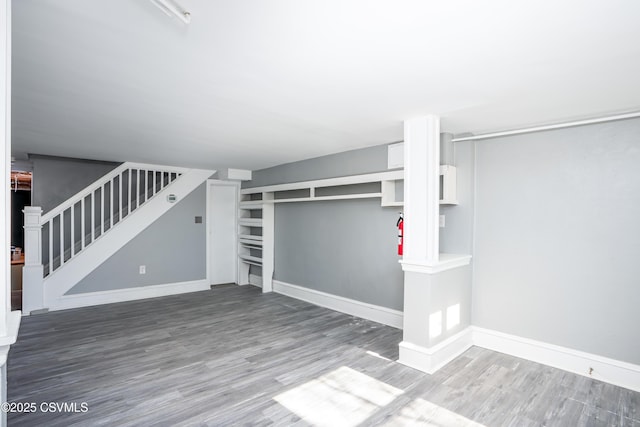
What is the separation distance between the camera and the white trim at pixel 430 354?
9.19 ft

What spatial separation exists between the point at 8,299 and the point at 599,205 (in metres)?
3.79

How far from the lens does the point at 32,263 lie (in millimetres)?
4328

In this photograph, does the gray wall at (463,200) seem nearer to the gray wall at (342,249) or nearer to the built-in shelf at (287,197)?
the built-in shelf at (287,197)

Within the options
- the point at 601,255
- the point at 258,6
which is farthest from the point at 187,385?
the point at 601,255

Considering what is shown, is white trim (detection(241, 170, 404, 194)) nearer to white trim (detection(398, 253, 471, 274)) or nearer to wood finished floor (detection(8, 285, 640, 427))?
white trim (detection(398, 253, 471, 274))

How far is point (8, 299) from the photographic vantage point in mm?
1177

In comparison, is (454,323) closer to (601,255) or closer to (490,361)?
(490,361)

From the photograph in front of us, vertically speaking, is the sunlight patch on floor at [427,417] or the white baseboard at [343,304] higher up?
the white baseboard at [343,304]

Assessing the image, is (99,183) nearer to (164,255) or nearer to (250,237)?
(164,255)

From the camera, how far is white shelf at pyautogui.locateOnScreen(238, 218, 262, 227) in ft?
19.0

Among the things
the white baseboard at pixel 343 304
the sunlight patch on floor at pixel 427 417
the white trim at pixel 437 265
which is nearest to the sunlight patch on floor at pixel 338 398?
the sunlight patch on floor at pixel 427 417

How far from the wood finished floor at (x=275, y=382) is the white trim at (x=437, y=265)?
2.76 ft

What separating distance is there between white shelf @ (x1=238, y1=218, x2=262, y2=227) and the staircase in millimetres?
994

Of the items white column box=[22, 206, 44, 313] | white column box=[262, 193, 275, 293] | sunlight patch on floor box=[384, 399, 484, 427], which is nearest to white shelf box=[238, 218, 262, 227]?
white column box=[262, 193, 275, 293]
